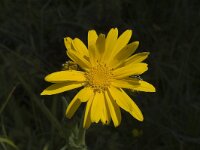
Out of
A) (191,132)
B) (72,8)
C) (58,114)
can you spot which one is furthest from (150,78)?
(72,8)

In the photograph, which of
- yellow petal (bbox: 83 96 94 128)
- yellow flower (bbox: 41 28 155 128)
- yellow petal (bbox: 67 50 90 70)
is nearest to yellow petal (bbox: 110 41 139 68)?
yellow flower (bbox: 41 28 155 128)

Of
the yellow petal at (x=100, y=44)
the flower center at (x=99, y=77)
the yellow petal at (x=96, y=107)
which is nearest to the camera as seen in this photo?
the yellow petal at (x=96, y=107)

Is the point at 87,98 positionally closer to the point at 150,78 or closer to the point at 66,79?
the point at 66,79

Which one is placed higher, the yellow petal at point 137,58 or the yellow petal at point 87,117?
the yellow petal at point 137,58

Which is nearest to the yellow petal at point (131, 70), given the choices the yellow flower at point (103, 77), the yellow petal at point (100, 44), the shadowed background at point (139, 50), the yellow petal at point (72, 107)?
the yellow flower at point (103, 77)

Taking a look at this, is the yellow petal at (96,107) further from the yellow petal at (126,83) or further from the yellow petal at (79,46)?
the yellow petal at (79,46)

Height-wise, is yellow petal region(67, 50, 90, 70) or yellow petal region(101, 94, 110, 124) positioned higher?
yellow petal region(67, 50, 90, 70)

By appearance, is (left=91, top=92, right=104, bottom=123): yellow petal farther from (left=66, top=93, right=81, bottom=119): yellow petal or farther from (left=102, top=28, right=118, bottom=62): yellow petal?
(left=102, top=28, right=118, bottom=62): yellow petal
